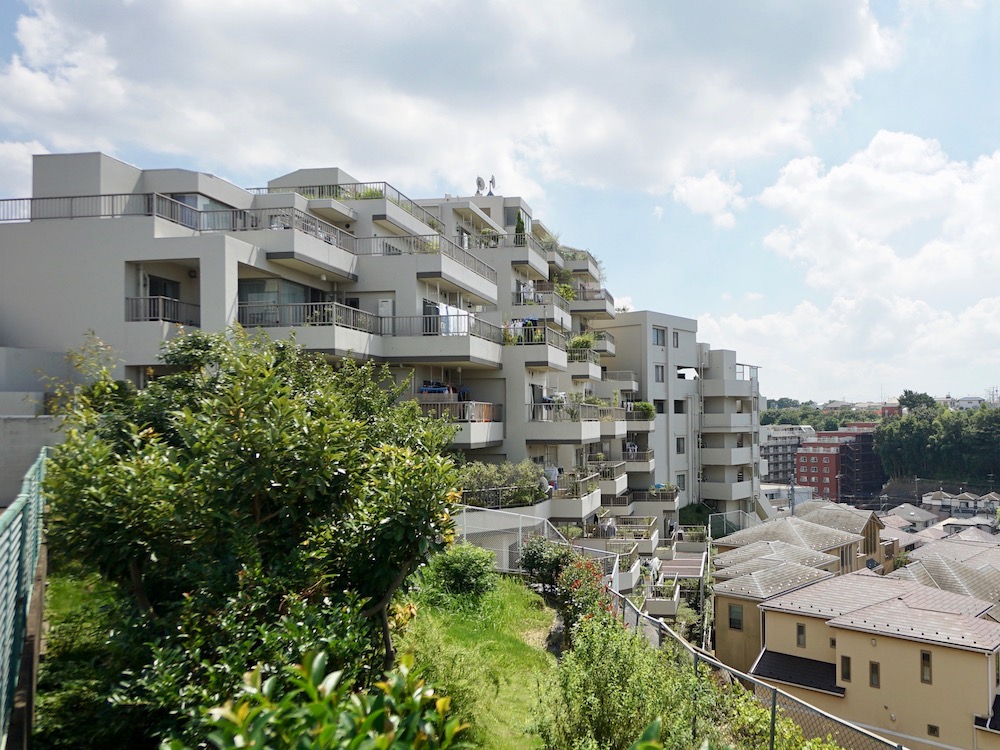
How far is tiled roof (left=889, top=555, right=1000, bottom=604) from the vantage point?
94.2ft

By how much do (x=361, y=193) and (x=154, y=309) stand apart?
1116cm

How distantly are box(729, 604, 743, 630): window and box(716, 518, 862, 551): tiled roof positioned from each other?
Result: 918cm

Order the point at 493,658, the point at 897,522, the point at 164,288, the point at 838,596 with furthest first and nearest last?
the point at 897,522
the point at 838,596
the point at 164,288
the point at 493,658

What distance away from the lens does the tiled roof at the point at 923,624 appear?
54.3 ft

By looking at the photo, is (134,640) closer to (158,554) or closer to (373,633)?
(158,554)

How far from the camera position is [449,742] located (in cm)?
241

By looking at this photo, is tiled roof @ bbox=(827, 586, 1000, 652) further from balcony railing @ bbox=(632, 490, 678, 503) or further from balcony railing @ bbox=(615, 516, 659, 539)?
balcony railing @ bbox=(632, 490, 678, 503)

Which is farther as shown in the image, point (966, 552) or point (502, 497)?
point (966, 552)

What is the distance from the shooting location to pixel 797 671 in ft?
64.3

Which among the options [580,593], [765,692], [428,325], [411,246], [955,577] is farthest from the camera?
[955,577]

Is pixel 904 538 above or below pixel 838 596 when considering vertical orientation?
below

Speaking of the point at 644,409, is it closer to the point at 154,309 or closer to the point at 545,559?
the point at 545,559

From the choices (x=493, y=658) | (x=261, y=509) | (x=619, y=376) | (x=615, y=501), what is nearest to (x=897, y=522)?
(x=619, y=376)

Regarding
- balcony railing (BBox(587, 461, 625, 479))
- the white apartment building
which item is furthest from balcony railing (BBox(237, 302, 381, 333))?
balcony railing (BBox(587, 461, 625, 479))
